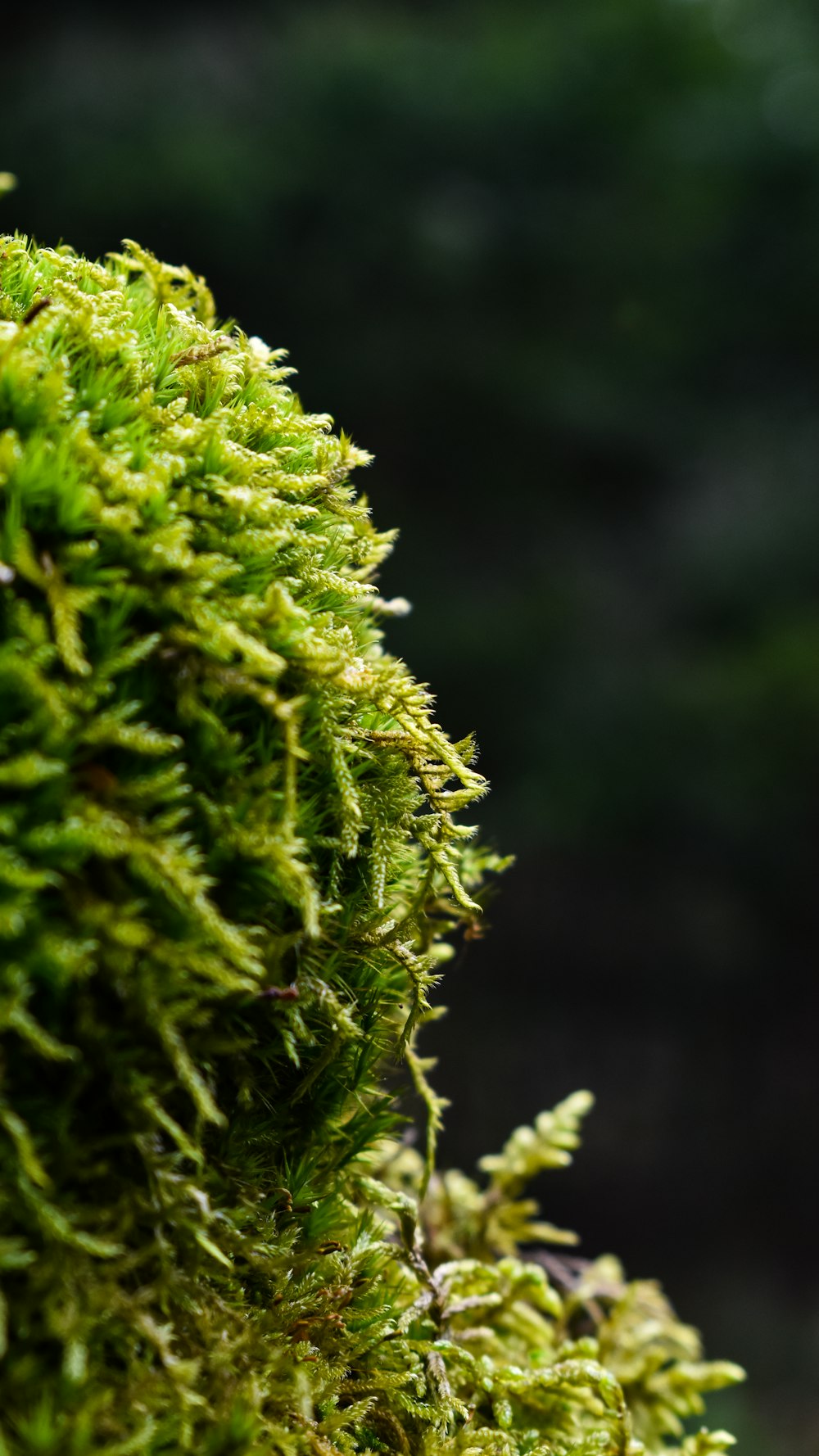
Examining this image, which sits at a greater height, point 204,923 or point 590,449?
point 590,449

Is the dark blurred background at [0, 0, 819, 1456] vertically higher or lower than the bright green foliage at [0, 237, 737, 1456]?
higher

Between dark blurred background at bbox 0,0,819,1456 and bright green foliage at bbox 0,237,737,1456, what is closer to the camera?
bright green foliage at bbox 0,237,737,1456

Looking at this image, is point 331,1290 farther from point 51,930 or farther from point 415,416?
point 415,416

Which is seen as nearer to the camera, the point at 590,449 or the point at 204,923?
the point at 204,923

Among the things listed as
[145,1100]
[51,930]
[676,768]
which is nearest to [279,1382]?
[145,1100]
